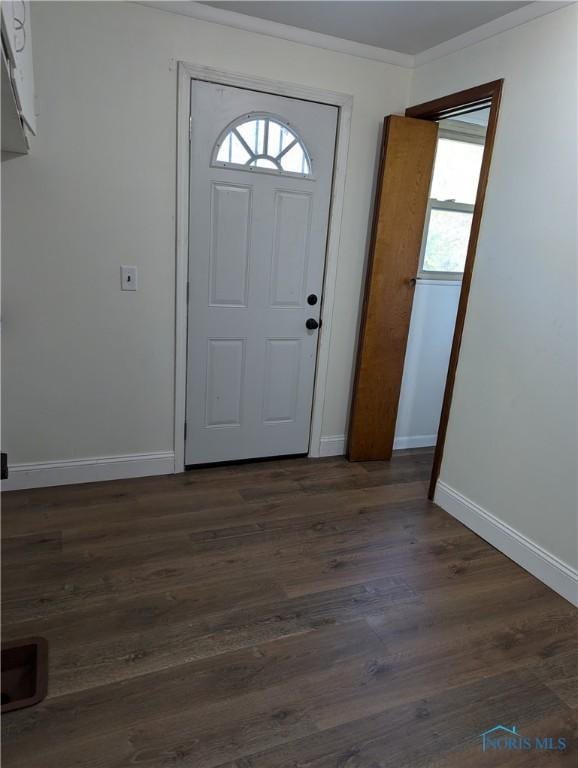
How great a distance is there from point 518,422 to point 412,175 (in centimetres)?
157

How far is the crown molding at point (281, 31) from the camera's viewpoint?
246cm

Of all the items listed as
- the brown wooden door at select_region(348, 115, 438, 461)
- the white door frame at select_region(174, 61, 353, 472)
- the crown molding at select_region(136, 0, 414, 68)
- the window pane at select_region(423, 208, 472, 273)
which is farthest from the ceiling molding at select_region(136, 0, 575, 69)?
the window pane at select_region(423, 208, 472, 273)

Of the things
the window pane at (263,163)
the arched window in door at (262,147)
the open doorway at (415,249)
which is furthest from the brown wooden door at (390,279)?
the window pane at (263,163)

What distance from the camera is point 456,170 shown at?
345 centimetres

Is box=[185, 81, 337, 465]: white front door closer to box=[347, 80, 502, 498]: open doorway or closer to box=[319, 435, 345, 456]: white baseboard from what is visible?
box=[319, 435, 345, 456]: white baseboard

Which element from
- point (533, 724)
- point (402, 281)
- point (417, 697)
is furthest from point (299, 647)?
point (402, 281)

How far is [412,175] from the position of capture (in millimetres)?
3027

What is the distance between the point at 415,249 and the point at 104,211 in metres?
1.80

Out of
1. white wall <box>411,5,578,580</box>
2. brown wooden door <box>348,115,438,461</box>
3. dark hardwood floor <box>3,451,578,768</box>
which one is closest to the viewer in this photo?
dark hardwood floor <box>3,451,578,768</box>

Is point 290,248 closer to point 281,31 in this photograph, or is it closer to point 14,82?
point 281,31

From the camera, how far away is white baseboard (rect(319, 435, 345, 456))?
3.47 meters

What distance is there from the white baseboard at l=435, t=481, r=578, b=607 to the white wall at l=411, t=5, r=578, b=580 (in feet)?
0.04

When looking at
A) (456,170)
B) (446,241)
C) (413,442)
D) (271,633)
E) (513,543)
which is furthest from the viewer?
(413,442)

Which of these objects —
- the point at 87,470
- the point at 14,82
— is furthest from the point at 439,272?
the point at 14,82
